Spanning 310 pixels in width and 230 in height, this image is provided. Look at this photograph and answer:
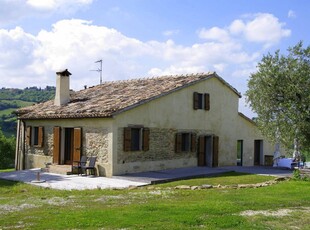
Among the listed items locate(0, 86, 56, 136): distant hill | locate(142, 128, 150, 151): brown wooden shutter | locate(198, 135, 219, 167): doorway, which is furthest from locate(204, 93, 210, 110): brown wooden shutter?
locate(0, 86, 56, 136): distant hill

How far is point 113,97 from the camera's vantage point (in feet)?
70.9

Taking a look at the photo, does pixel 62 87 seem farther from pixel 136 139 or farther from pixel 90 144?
pixel 136 139

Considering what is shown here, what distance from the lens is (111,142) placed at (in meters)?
18.5

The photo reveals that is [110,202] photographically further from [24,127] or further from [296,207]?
[24,127]

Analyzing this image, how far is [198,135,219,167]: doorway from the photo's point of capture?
77.9ft

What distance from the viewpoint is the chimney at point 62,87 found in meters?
22.8

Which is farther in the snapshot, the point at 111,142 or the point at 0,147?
the point at 0,147

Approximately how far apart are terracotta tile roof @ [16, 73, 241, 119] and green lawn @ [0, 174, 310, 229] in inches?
212

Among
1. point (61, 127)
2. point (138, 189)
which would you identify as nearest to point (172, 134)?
point (61, 127)

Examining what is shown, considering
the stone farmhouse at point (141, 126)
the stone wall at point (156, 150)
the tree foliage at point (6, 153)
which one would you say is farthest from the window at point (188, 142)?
the tree foliage at point (6, 153)

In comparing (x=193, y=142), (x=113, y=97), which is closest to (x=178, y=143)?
(x=193, y=142)

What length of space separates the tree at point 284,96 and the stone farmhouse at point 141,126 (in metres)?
5.03

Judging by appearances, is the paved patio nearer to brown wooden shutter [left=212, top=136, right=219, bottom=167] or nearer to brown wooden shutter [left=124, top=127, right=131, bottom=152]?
brown wooden shutter [left=124, top=127, right=131, bottom=152]

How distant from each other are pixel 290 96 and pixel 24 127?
50.8 feet
